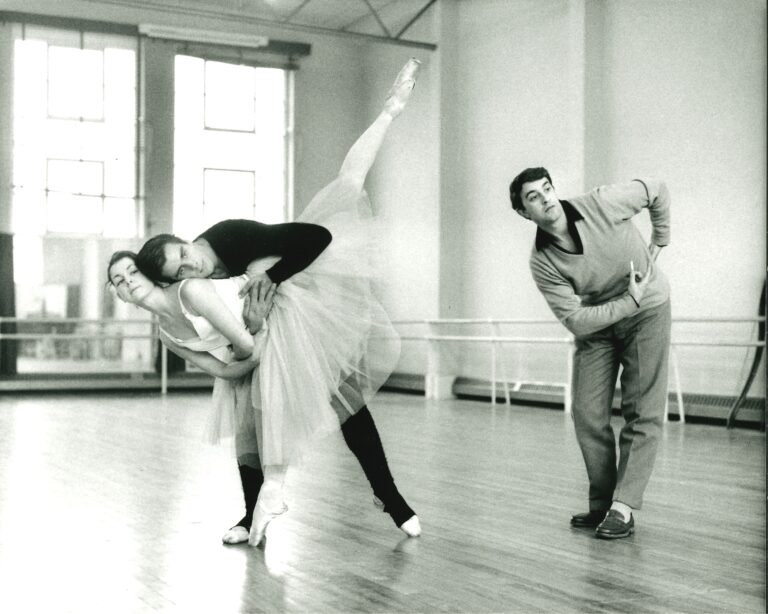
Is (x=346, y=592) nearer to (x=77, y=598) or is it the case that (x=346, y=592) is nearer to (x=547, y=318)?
(x=77, y=598)

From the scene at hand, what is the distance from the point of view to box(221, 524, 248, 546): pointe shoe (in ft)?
9.59

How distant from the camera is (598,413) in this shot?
318 centimetres

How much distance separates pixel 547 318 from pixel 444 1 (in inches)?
131

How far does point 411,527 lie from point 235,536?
1.63ft

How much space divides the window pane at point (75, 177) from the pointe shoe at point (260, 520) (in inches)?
340

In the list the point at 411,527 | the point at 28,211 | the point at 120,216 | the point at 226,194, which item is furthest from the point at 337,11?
the point at 411,527

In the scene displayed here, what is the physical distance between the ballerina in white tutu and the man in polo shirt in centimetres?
48

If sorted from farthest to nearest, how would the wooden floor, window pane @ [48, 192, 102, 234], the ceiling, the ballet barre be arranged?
window pane @ [48, 192, 102, 234] → the ceiling → the ballet barre → the wooden floor

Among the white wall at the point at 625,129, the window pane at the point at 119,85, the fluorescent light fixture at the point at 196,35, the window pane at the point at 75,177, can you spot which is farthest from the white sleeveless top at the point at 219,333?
the window pane at the point at 119,85

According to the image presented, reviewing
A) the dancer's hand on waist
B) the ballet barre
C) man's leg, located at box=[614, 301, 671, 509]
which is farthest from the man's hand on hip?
the ballet barre

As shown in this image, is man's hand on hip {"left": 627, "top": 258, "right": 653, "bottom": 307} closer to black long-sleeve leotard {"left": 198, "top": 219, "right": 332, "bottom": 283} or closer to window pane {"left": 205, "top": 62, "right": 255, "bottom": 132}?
black long-sleeve leotard {"left": 198, "top": 219, "right": 332, "bottom": 283}

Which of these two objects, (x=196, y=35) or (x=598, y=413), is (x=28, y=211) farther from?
(x=598, y=413)

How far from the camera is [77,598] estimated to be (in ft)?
7.63

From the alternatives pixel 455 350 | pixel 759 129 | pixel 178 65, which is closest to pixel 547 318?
pixel 455 350
